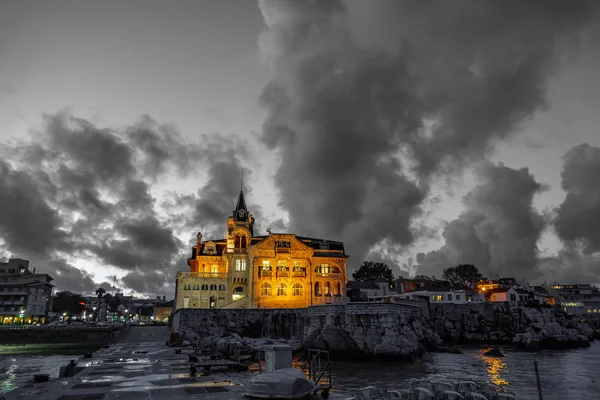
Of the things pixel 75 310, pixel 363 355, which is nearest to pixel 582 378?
pixel 363 355

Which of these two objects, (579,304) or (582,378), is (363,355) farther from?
(579,304)

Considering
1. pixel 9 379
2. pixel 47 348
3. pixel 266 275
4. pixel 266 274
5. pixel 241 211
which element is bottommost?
pixel 47 348

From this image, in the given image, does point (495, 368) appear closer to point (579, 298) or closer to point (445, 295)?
point (445, 295)

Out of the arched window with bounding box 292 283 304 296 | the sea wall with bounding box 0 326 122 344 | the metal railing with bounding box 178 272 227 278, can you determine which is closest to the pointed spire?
the metal railing with bounding box 178 272 227 278

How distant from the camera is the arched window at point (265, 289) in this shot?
73.5 meters

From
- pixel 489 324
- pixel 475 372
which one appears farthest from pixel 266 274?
pixel 489 324

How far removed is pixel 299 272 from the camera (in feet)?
247

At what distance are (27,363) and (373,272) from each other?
98.6m

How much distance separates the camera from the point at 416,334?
55.1 metres

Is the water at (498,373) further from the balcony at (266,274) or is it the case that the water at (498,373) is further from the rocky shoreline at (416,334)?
the balcony at (266,274)

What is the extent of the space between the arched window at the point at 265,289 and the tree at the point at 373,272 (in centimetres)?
6022

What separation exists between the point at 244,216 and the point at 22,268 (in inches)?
3215

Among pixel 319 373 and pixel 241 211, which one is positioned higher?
pixel 241 211

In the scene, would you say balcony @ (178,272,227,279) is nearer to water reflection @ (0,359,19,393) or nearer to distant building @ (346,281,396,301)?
water reflection @ (0,359,19,393)
